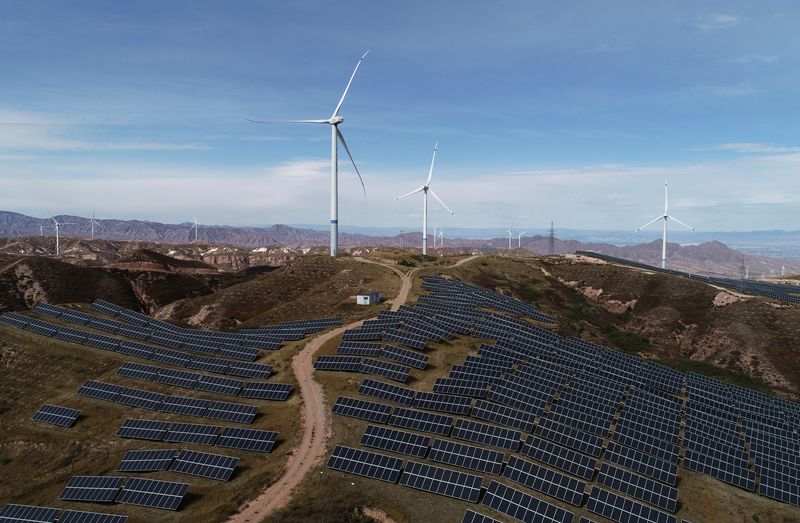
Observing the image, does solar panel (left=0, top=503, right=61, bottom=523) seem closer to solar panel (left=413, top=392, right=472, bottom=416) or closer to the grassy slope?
the grassy slope

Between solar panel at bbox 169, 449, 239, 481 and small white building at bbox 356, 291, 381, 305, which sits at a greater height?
small white building at bbox 356, 291, 381, 305

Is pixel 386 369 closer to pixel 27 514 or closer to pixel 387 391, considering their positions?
pixel 387 391

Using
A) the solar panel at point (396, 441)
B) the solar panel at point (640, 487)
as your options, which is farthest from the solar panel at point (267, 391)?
the solar panel at point (640, 487)

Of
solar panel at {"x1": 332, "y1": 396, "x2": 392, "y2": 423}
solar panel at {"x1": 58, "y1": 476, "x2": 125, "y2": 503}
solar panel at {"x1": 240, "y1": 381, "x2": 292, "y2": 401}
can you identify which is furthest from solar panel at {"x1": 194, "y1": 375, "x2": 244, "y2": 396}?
solar panel at {"x1": 58, "y1": 476, "x2": 125, "y2": 503}

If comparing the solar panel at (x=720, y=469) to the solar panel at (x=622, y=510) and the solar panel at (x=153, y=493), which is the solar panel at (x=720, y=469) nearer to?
the solar panel at (x=622, y=510)

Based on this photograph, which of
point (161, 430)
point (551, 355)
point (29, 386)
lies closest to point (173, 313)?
point (29, 386)

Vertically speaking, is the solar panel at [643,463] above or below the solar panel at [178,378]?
below

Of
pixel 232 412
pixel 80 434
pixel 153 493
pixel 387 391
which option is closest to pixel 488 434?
pixel 387 391
